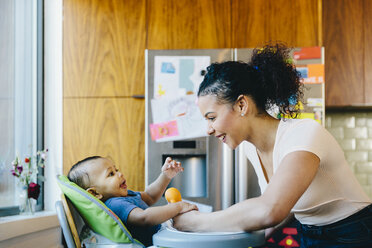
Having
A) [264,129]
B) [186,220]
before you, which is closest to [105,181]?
[186,220]

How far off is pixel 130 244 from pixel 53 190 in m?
Result: 1.73

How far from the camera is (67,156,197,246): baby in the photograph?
4.47 ft

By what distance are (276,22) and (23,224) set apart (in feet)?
6.92

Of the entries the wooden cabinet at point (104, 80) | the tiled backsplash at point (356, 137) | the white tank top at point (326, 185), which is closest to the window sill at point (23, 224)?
the wooden cabinet at point (104, 80)

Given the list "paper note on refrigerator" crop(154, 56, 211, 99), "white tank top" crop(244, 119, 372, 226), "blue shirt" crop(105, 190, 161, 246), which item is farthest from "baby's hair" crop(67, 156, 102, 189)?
"paper note on refrigerator" crop(154, 56, 211, 99)

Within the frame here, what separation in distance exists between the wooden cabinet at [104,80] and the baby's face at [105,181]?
1240 millimetres

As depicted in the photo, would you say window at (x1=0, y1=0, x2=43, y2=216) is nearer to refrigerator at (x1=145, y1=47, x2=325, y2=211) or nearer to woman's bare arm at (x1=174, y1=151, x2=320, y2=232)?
refrigerator at (x1=145, y1=47, x2=325, y2=211)

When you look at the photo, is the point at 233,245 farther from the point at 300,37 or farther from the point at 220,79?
the point at 300,37

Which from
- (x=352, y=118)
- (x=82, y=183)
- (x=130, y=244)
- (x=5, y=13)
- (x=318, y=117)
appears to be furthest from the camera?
(x=352, y=118)

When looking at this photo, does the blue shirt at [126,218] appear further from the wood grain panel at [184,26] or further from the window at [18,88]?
the wood grain panel at [184,26]

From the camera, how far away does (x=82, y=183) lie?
66.7 inches

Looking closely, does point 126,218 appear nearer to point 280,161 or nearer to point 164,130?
point 280,161

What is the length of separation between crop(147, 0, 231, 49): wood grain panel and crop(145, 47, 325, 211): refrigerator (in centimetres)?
18

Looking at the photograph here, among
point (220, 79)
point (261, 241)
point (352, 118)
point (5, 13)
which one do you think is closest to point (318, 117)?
point (352, 118)
